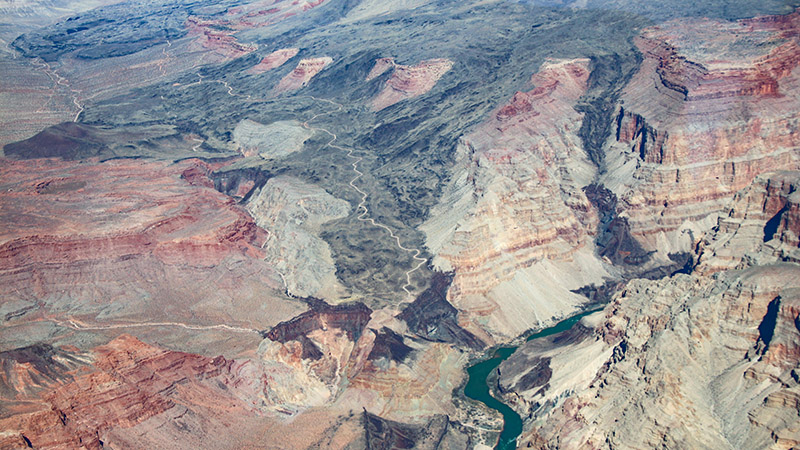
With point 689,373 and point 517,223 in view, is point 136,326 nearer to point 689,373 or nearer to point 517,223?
point 517,223

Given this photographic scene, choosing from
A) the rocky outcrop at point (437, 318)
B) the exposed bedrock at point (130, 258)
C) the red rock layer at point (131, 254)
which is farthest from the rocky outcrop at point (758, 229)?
the red rock layer at point (131, 254)

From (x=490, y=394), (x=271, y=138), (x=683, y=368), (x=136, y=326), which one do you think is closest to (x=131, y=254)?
(x=136, y=326)

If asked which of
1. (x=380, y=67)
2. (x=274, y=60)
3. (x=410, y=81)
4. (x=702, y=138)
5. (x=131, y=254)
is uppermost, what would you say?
(x=131, y=254)

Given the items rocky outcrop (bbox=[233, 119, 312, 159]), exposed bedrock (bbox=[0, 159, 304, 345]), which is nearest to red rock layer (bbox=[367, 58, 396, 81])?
rocky outcrop (bbox=[233, 119, 312, 159])

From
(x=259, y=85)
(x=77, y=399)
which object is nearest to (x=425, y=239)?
(x=77, y=399)

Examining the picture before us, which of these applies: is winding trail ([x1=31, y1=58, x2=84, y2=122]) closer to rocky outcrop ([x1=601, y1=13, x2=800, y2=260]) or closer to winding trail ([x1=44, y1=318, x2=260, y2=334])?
winding trail ([x1=44, y1=318, x2=260, y2=334])

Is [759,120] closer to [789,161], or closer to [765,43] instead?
[789,161]

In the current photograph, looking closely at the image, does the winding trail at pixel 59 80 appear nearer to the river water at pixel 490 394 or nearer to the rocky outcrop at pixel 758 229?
the river water at pixel 490 394
